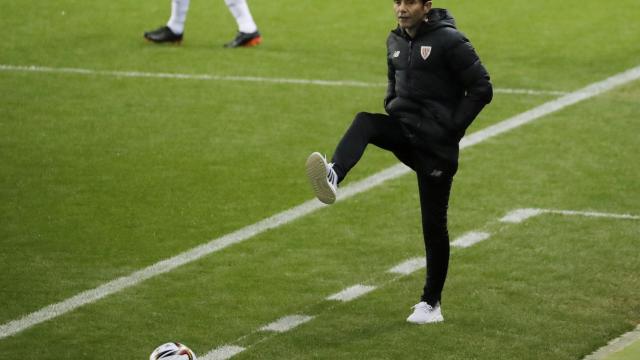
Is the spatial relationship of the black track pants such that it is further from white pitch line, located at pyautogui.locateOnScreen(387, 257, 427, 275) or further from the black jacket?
white pitch line, located at pyautogui.locateOnScreen(387, 257, 427, 275)

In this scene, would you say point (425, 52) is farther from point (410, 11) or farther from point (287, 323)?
point (287, 323)

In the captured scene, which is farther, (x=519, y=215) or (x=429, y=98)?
(x=519, y=215)

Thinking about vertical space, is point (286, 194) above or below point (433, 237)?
below

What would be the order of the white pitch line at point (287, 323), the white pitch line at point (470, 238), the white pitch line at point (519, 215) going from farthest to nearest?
the white pitch line at point (519, 215) < the white pitch line at point (470, 238) < the white pitch line at point (287, 323)

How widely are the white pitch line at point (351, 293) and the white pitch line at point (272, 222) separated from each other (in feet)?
4.08

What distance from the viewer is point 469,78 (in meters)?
8.76

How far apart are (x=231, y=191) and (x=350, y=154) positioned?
13.8ft

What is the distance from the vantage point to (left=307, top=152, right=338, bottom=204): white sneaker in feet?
26.9

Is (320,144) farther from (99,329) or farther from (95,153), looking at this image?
(99,329)

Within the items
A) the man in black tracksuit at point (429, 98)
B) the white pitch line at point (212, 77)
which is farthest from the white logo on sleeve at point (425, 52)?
the white pitch line at point (212, 77)

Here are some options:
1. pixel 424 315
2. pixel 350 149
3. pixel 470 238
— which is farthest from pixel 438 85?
pixel 470 238

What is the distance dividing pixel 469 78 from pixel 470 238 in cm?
271

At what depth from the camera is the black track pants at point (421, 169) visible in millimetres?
8484

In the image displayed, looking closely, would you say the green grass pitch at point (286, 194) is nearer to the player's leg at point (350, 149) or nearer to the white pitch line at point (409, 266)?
the white pitch line at point (409, 266)
